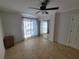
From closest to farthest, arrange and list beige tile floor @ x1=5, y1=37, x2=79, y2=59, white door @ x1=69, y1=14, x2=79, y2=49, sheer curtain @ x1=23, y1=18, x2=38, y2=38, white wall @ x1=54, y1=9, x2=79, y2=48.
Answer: beige tile floor @ x1=5, y1=37, x2=79, y2=59 < white door @ x1=69, y1=14, x2=79, y2=49 < white wall @ x1=54, y1=9, x2=79, y2=48 < sheer curtain @ x1=23, y1=18, x2=38, y2=38

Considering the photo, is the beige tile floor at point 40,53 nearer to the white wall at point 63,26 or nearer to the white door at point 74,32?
the white door at point 74,32

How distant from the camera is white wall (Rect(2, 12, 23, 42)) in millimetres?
3760

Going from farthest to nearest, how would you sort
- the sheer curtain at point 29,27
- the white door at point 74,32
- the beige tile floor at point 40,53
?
the sheer curtain at point 29,27, the white door at point 74,32, the beige tile floor at point 40,53

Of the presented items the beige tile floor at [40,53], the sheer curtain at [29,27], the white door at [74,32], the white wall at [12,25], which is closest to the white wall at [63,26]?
the white door at [74,32]

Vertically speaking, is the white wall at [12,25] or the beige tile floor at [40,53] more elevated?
the white wall at [12,25]

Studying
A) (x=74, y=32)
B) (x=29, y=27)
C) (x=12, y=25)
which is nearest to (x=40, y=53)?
(x=74, y=32)

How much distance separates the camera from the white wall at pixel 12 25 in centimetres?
376

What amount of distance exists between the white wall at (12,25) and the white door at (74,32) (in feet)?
11.3

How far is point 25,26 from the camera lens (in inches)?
198

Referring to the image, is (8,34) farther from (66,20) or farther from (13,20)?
(66,20)

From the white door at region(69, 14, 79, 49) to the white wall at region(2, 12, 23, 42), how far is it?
3454 millimetres

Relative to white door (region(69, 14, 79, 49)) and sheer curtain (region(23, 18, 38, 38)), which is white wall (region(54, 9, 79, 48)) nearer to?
white door (region(69, 14, 79, 49))

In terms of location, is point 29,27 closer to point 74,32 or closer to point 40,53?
point 40,53

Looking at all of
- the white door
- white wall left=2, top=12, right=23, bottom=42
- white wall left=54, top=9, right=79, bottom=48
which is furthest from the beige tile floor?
white wall left=2, top=12, right=23, bottom=42
